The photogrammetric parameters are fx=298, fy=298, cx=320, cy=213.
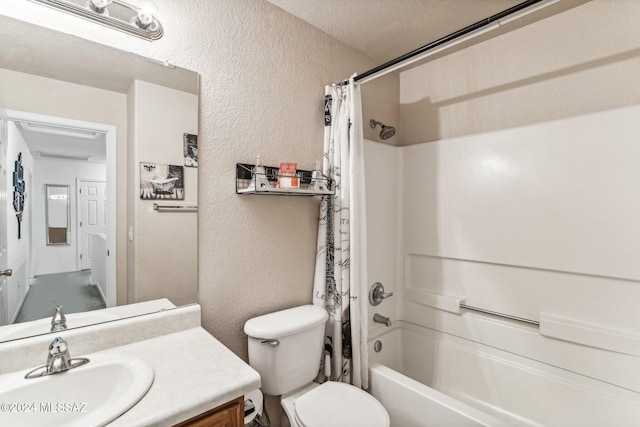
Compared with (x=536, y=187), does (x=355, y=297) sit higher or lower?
lower

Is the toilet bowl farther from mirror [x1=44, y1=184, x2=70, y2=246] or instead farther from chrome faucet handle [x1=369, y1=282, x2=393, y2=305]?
mirror [x1=44, y1=184, x2=70, y2=246]

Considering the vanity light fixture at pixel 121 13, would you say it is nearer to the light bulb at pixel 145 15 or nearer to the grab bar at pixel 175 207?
the light bulb at pixel 145 15

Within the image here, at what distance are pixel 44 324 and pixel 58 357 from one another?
211 mm

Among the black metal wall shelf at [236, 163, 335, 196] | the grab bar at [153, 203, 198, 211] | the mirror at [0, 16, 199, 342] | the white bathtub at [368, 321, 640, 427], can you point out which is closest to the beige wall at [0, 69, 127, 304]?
the mirror at [0, 16, 199, 342]

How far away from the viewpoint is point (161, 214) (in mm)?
1271

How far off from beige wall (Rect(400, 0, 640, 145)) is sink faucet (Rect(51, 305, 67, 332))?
2.29m

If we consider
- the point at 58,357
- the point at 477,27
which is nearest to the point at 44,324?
the point at 58,357

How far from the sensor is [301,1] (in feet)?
5.20

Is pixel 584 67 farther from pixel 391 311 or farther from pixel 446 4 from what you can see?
pixel 391 311

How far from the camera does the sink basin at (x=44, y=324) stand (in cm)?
100

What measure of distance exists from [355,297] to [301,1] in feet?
5.36

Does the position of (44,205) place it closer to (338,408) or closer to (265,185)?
(265,185)

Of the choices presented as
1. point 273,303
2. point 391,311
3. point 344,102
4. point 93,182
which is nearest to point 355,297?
point 273,303

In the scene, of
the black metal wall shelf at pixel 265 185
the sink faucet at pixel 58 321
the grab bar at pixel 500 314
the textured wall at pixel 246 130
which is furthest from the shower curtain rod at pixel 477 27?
the sink faucet at pixel 58 321
